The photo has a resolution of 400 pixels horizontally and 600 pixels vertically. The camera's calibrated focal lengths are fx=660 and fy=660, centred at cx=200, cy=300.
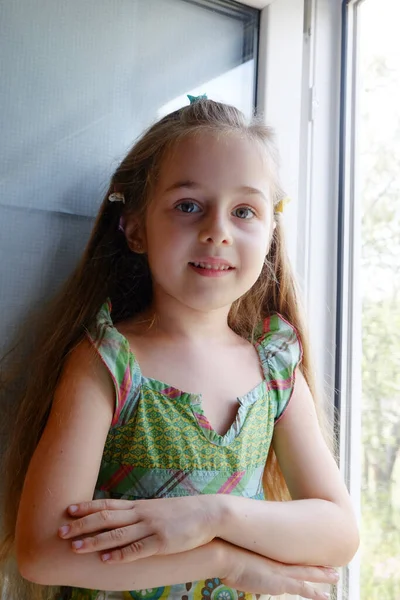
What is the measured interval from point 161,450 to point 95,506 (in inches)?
5.9

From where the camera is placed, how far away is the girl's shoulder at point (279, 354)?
1086 mm

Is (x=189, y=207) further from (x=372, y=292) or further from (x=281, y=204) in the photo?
(x=372, y=292)

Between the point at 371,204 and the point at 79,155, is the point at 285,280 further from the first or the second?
the point at 79,155

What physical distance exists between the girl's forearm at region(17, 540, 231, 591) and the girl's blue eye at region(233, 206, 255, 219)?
0.48 meters

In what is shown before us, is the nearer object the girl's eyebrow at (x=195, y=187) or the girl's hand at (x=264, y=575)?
the girl's hand at (x=264, y=575)

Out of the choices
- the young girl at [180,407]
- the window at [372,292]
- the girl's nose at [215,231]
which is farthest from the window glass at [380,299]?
the girl's nose at [215,231]

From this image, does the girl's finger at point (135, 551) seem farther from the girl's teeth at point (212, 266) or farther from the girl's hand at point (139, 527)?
the girl's teeth at point (212, 266)

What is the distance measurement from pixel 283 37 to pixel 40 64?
49cm

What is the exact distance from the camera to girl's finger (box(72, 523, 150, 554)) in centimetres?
81

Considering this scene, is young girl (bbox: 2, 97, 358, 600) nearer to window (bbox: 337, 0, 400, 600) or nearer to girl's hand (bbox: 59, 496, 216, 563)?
girl's hand (bbox: 59, 496, 216, 563)

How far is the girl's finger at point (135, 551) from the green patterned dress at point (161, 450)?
13 centimetres

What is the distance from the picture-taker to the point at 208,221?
3.26 ft

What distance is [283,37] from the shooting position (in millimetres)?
1316

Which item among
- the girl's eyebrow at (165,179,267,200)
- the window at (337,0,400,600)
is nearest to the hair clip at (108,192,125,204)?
the girl's eyebrow at (165,179,267,200)
